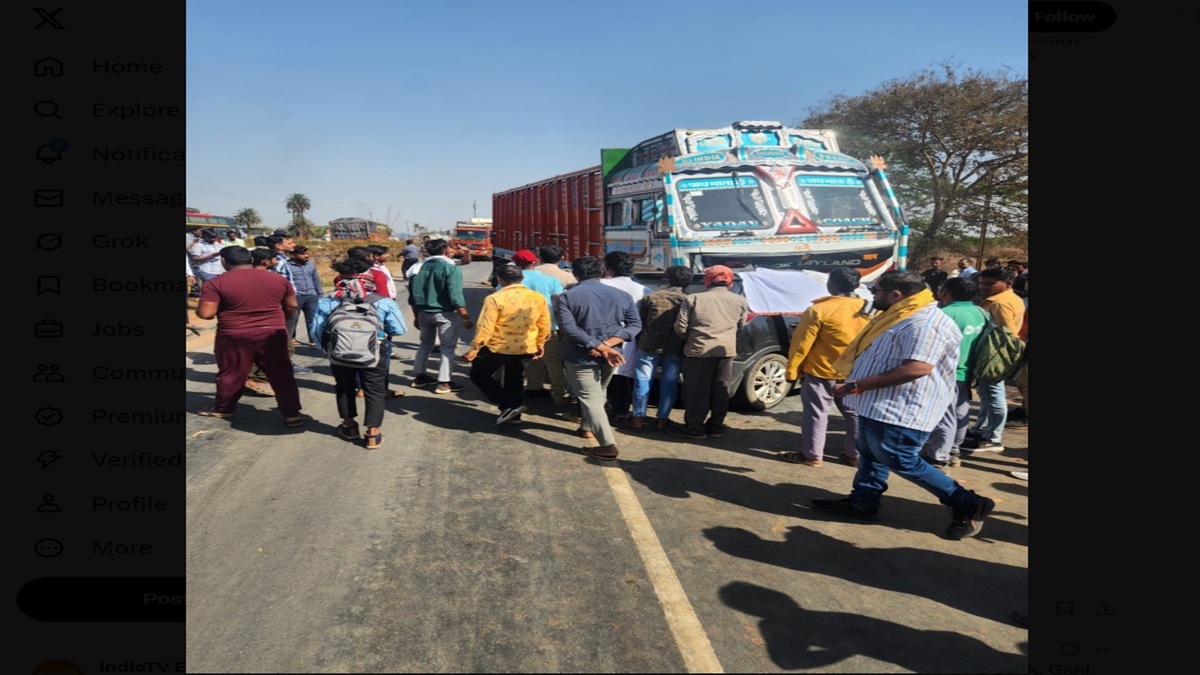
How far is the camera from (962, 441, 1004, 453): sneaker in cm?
527

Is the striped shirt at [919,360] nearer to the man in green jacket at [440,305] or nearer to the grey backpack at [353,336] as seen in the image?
the grey backpack at [353,336]

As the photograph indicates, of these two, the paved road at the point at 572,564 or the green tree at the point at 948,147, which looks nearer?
the paved road at the point at 572,564

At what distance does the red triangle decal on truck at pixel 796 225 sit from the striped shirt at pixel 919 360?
5.00 meters

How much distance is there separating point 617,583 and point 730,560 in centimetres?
65

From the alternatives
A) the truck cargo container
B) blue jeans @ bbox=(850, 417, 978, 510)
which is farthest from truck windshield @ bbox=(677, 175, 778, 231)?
blue jeans @ bbox=(850, 417, 978, 510)

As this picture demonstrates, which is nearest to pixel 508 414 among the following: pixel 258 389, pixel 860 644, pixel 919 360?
pixel 258 389

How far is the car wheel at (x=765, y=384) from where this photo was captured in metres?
6.06

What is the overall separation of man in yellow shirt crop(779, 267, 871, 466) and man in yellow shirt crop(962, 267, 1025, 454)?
1316mm

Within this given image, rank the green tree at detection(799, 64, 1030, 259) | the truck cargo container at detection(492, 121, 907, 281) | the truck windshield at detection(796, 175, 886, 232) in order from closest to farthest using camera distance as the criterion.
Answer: the truck cargo container at detection(492, 121, 907, 281) → the truck windshield at detection(796, 175, 886, 232) → the green tree at detection(799, 64, 1030, 259)

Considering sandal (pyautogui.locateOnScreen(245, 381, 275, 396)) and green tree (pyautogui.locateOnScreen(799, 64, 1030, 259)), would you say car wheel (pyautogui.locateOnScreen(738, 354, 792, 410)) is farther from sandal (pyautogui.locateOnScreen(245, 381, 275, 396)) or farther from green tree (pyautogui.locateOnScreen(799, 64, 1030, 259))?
green tree (pyautogui.locateOnScreen(799, 64, 1030, 259))

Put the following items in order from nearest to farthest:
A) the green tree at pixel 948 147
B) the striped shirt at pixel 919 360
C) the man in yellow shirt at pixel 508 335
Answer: the striped shirt at pixel 919 360
the man in yellow shirt at pixel 508 335
the green tree at pixel 948 147
